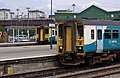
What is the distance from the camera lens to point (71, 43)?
1900 centimetres

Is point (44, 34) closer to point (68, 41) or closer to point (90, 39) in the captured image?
point (68, 41)

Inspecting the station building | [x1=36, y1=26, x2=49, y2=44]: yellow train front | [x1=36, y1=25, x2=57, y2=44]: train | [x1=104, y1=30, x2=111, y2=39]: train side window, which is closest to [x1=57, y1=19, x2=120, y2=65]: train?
[x1=104, y1=30, x2=111, y2=39]: train side window

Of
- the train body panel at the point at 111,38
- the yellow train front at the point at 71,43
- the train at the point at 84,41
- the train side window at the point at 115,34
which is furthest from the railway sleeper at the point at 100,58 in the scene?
the train side window at the point at 115,34

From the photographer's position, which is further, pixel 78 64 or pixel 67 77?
pixel 78 64

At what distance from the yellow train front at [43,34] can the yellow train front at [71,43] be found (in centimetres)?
2282

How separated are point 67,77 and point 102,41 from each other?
6604 millimetres

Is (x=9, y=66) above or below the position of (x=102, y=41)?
below

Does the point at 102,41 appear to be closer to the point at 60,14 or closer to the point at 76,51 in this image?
the point at 76,51

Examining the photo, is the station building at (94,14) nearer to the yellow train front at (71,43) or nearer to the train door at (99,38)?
the train door at (99,38)

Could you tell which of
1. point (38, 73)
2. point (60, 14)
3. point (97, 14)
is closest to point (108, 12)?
point (97, 14)

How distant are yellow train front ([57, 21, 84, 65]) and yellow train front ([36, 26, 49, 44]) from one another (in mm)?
22824

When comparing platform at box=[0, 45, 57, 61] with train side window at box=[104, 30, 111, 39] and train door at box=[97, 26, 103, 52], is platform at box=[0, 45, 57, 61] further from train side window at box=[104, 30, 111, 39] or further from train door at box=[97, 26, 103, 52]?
train side window at box=[104, 30, 111, 39]

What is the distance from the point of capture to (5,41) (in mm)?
51344

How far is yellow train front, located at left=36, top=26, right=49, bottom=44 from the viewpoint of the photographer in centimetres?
4256
